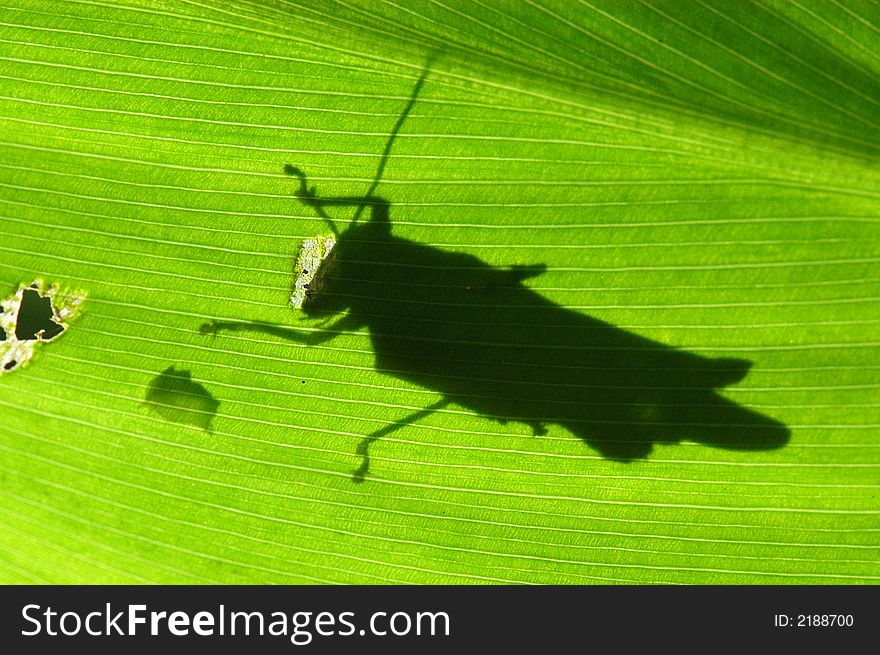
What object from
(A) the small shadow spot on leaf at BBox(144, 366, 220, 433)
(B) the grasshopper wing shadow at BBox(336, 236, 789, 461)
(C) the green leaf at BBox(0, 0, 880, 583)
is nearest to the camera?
(C) the green leaf at BBox(0, 0, 880, 583)

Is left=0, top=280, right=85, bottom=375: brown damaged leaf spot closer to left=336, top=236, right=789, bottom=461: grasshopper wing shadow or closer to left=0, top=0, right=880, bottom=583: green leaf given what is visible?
left=0, top=0, right=880, bottom=583: green leaf

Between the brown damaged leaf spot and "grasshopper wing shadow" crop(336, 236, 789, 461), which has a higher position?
the brown damaged leaf spot

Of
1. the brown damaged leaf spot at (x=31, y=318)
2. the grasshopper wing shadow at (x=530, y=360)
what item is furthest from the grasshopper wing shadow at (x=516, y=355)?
the brown damaged leaf spot at (x=31, y=318)

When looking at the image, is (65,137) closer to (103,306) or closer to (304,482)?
(103,306)

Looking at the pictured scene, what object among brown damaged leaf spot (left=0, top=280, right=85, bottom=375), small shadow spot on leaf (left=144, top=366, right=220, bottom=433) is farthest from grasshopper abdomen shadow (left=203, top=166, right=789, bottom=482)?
brown damaged leaf spot (left=0, top=280, right=85, bottom=375)

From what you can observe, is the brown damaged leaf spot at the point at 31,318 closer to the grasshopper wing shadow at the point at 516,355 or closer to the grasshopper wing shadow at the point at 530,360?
the grasshopper wing shadow at the point at 516,355

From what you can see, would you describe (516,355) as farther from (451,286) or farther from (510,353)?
(451,286)

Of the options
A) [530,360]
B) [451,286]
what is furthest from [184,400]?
[530,360]

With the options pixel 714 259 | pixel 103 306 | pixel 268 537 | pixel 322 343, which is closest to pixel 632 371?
pixel 714 259
